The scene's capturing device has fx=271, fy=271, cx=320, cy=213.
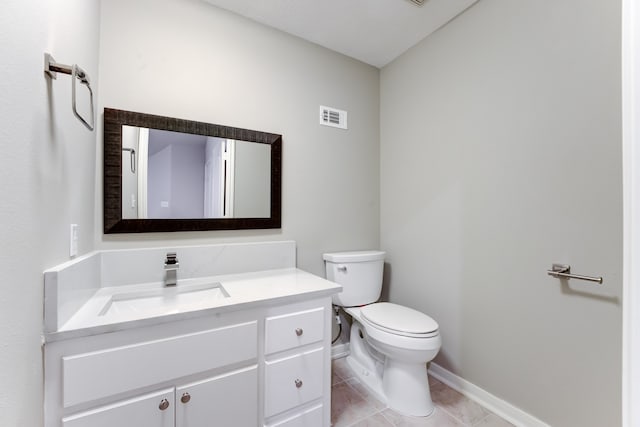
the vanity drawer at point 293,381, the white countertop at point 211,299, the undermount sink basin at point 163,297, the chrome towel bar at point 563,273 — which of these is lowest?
the vanity drawer at point 293,381

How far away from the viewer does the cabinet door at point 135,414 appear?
2.92 ft

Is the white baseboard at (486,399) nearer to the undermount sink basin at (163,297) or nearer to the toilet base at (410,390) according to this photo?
the toilet base at (410,390)

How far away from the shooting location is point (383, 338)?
1.57 metres

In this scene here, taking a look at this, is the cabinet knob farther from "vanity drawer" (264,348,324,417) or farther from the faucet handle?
the faucet handle

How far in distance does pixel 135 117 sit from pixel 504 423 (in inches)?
100

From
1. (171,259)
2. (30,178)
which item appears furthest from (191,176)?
(30,178)

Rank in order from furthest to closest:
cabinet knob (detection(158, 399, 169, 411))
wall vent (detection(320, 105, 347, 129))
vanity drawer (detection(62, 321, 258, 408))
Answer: wall vent (detection(320, 105, 347, 129)), cabinet knob (detection(158, 399, 169, 411)), vanity drawer (detection(62, 321, 258, 408))

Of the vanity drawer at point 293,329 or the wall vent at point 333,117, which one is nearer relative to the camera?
the vanity drawer at point 293,329

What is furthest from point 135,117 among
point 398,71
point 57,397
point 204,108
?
point 398,71

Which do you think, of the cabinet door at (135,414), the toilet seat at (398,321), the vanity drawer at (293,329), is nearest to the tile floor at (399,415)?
the toilet seat at (398,321)

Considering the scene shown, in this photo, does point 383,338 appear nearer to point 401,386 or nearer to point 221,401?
point 401,386

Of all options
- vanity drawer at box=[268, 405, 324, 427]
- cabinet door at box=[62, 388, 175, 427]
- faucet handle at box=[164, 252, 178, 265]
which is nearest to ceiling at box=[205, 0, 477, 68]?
faucet handle at box=[164, 252, 178, 265]

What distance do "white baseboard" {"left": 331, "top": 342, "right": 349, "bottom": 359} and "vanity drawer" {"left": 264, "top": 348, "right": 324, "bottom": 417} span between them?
2.60 ft

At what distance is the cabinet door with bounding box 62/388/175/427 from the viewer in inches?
35.0
